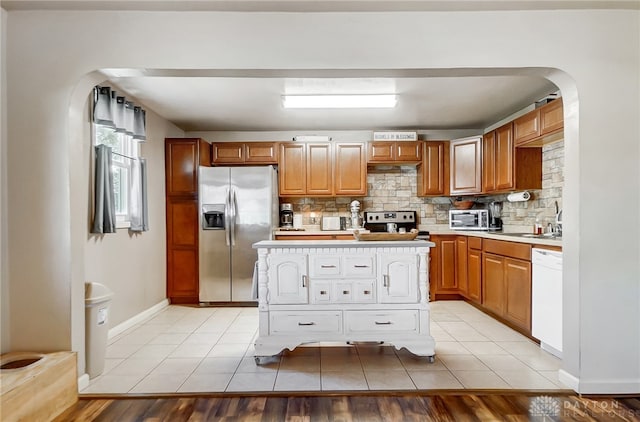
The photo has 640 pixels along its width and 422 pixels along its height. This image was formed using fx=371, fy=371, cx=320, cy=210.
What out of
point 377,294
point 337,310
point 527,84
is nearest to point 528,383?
point 377,294

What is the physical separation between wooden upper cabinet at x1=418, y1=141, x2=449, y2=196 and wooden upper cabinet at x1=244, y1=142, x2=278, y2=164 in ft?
6.79

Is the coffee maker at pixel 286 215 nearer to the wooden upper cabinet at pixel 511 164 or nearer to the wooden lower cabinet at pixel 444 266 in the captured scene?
the wooden lower cabinet at pixel 444 266

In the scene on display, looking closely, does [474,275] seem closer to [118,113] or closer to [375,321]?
[375,321]

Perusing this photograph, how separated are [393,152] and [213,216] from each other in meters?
2.55

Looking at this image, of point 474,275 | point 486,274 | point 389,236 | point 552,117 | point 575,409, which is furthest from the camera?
point 474,275

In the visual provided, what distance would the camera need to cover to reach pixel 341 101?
3814 millimetres

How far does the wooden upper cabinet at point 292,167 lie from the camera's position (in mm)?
5125

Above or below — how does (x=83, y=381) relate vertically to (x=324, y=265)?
below

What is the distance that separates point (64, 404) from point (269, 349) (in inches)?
49.2

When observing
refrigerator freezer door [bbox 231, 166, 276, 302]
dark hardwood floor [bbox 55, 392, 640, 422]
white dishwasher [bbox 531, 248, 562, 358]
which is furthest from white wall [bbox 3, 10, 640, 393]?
refrigerator freezer door [bbox 231, 166, 276, 302]

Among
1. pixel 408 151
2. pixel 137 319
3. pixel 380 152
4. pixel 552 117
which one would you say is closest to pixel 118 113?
pixel 137 319

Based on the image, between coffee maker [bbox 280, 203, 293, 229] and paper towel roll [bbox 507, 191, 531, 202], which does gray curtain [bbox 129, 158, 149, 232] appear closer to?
coffee maker [bbox 280, 203, 293, 229]

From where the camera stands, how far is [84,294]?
8.12ft

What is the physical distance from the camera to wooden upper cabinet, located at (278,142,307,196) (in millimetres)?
5125
